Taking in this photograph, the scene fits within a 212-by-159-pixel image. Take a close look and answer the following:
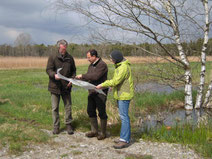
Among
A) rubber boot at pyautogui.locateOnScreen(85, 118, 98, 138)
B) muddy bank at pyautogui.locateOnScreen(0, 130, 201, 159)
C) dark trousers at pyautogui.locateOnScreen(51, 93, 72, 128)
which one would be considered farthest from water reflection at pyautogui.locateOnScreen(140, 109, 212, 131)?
dark trousers at pyautogui.locateOnScreen(51, 93, 72, 128)

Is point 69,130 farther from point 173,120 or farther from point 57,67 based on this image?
point 173,120

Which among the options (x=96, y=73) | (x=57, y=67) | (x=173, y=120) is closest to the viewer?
(x=96, y=73)

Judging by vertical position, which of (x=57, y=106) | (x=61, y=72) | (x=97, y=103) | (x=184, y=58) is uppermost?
(x=184, y=58)

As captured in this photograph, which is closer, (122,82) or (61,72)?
(122,82)

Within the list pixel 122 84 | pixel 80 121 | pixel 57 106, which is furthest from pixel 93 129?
pixel 122 84

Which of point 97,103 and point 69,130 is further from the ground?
point 97,103

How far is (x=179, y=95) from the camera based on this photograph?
10.8 metres

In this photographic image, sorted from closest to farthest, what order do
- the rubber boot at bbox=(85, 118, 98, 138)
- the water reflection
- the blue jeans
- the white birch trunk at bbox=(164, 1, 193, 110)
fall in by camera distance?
the blue jeans
the rubber boot at bbox=(85, 118, 98, 138)
the water reflection
the white birch trunk at bbox=(164, 1, 193, 110)

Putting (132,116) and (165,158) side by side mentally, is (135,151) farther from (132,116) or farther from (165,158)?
(132,116)

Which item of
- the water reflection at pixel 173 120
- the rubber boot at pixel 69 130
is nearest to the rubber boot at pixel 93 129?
the rubber boot at pixel 69 130

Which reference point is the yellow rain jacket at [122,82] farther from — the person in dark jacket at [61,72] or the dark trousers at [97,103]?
the person in dark jacket at [61,72]

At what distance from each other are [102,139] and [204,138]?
232 cm

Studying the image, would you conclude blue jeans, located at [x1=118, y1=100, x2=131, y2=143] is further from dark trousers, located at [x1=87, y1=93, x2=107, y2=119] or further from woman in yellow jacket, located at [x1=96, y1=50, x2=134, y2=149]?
dark trousers, located at [x1=87, y1=93, x2=107, y2=119]

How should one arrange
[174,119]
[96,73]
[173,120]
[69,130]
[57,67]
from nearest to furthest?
[96,73]
[57,67]
[69,130]
[174,119]
[173,120]
